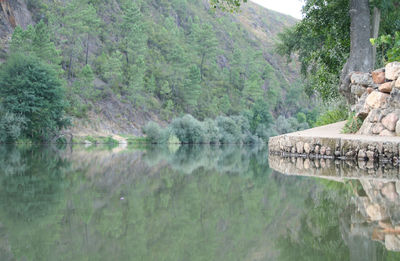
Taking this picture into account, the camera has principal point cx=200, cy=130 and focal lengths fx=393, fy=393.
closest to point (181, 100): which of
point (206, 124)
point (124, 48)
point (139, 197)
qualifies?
point (124, 48)

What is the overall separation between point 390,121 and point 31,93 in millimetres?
26033

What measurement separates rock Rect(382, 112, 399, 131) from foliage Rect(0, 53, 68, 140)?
24996 mm

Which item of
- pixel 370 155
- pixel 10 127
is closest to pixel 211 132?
pixel 10 127

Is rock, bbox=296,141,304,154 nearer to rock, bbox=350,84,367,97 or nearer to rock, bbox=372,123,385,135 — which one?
rock, bbox=372,123,385,135

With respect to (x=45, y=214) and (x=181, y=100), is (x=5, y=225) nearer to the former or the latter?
(x=45, y=214)

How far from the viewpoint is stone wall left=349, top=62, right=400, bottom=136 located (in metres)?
8.91

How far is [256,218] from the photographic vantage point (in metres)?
2.84

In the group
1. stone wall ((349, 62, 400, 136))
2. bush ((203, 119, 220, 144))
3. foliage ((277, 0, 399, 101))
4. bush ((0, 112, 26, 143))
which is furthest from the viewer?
bush ((203, 119, 220, 144))

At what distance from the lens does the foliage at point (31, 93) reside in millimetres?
28219

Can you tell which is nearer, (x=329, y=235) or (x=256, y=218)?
(x=329, y=235)

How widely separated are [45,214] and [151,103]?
46698 millimetres

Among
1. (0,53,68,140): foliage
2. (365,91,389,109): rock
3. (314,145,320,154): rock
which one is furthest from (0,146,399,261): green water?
(0,53,68,140): foliage

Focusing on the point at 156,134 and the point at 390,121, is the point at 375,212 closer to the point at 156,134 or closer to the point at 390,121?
the point at 390,121

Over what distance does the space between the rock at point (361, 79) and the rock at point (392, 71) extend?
103cm
